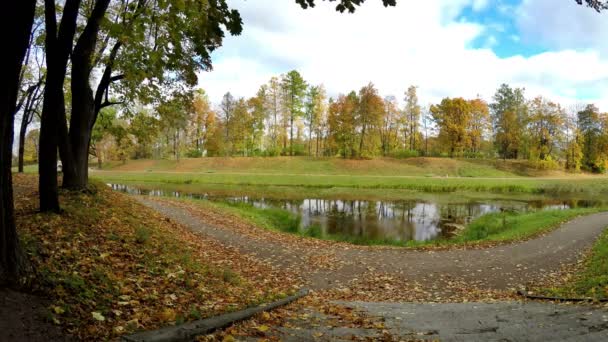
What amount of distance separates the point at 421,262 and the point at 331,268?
3.01 metres

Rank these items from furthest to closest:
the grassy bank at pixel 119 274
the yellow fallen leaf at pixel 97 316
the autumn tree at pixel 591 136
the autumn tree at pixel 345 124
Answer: the autumn tree at pixel 591 136
the autumn tree at pixel 345 124
the grassy bank at pixel 119 274
the yellow fallen leaf at pixel 97 316

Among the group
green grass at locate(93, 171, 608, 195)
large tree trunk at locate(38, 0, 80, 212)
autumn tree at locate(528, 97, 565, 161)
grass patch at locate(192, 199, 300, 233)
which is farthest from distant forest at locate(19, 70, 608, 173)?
large tree trunk at locate(38, 0, 80, 212)

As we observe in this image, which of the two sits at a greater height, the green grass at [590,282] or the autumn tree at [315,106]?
the autumn tree at [315,106]

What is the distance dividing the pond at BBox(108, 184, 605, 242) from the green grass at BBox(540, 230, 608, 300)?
757 cm

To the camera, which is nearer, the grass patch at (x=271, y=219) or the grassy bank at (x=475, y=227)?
the grassy bank at (x=475, y=227)

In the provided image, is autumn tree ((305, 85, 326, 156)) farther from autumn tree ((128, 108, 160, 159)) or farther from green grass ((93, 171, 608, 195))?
autumn tree ((128, 108, 160, 159))

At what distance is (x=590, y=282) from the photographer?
8352mm

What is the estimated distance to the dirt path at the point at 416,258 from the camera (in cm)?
1066

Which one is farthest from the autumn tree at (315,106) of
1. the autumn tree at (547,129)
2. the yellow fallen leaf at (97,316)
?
the yellow fallen leaf at (97,316)

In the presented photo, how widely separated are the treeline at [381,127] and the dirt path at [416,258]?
43.2 meters

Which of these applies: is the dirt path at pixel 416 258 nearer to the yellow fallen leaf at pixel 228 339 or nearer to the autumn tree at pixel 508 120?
the yellow fallen leaf at pixel 228 339

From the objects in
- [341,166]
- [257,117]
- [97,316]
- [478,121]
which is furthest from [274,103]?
[97,316]

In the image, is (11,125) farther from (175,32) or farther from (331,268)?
(331,268)

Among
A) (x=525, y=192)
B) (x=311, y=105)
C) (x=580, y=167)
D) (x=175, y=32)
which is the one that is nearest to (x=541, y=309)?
(x=175, y=32)
